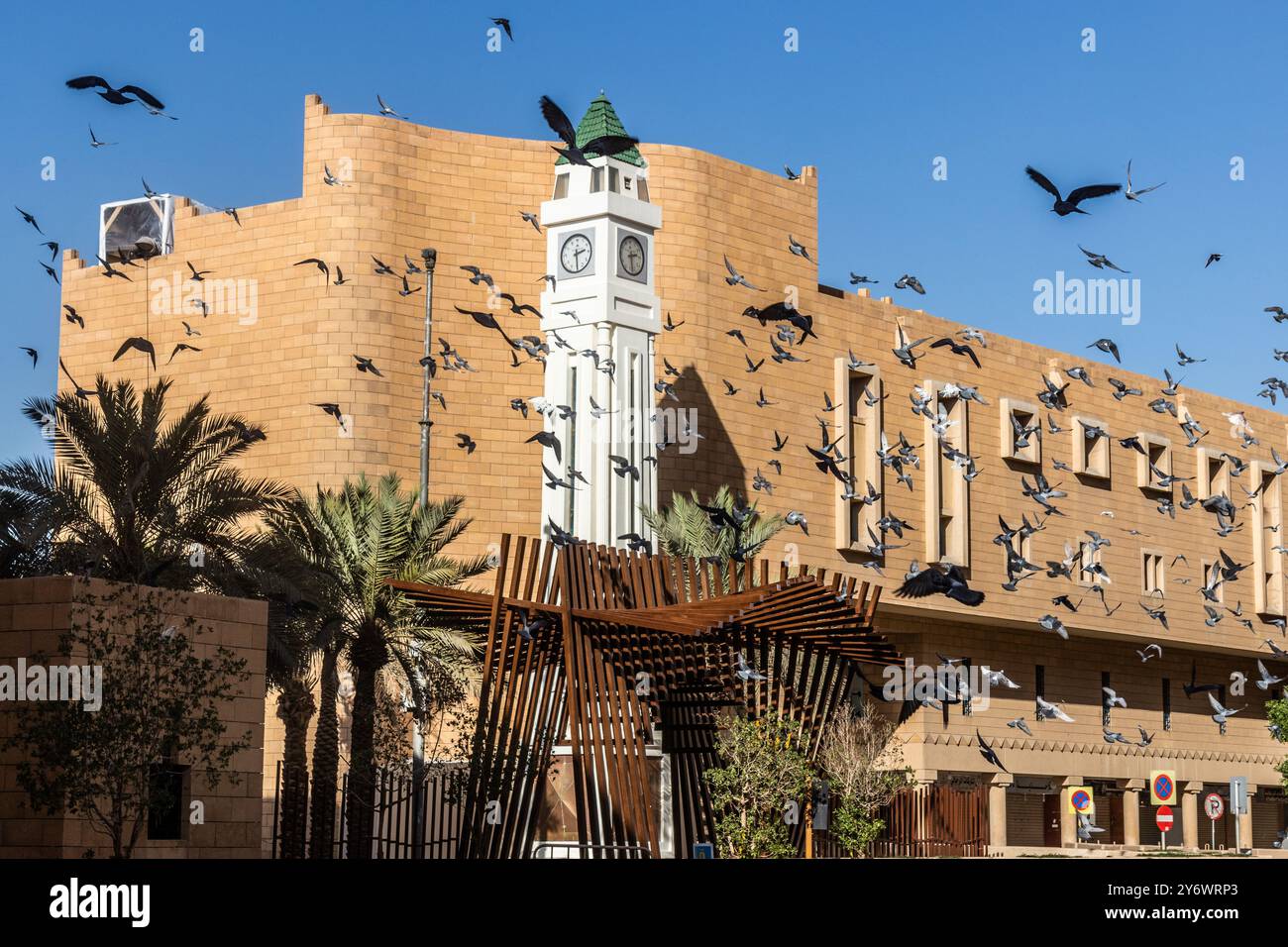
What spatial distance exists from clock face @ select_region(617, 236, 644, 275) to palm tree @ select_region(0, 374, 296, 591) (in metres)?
12.1

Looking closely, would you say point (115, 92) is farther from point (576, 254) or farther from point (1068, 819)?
point (1068, 819)

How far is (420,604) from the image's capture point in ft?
84.7

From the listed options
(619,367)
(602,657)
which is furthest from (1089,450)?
(602,657)

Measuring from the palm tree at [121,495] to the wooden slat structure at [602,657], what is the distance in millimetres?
3652

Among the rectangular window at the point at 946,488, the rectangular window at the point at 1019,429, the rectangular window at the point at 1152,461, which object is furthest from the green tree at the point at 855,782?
the rectangular window at the point at 1152,461

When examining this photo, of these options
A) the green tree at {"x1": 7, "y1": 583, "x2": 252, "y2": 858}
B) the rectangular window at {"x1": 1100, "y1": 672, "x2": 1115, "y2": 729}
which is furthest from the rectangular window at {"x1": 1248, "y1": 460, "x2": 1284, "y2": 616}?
the green tree at {"x1": 7, "y1": 583, "x2": 252, "y2": 858}

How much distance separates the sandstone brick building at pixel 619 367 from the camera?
36.8 m

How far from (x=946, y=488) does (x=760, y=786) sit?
24661 millimetres

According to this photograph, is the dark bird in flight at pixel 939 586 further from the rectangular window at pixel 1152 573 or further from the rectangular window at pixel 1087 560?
the rectangular window at pixel 1152 573

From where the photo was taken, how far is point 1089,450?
5625 cm

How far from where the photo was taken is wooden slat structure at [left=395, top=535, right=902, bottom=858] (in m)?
23.5

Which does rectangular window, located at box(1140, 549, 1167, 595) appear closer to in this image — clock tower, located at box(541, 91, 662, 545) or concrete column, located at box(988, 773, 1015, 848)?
concrete column, located at box(988, 773, 1015, 848)
